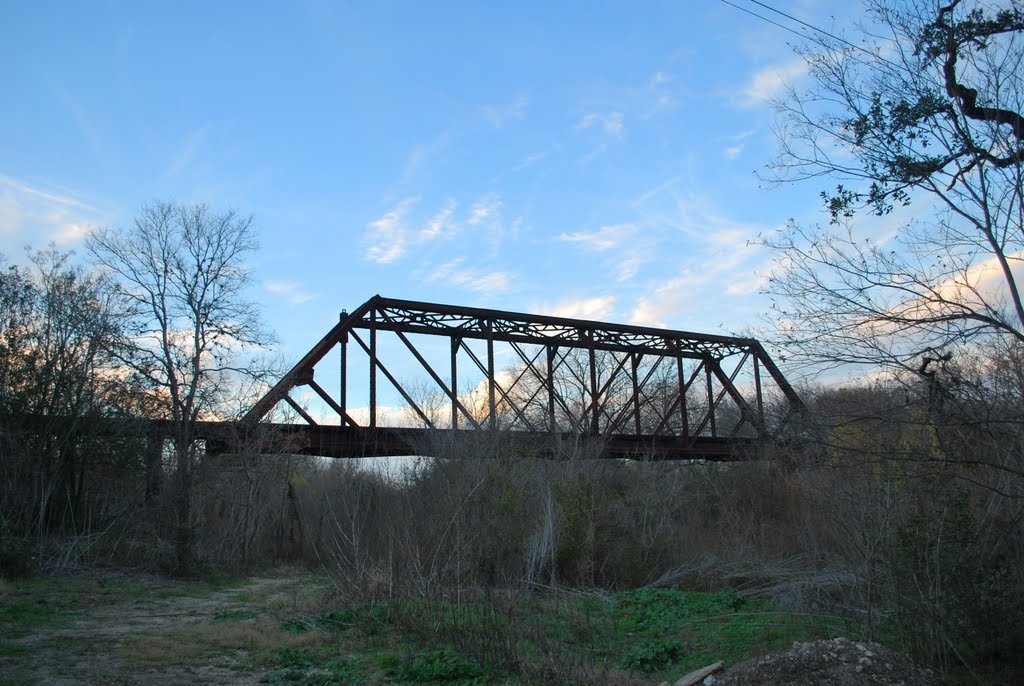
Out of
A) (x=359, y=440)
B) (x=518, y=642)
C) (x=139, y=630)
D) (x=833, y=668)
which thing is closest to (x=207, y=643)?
(x=139, y=630)

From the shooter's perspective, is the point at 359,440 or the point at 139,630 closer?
the point at 139,630

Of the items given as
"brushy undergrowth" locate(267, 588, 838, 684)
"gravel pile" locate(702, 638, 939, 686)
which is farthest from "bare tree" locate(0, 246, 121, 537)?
"gravel pile" locate(702, 638, 939, 686)

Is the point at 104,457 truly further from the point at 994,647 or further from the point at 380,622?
the point at 994,647

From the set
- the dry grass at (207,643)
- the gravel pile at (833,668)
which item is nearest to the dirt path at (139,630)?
the dry grass at (207,643)

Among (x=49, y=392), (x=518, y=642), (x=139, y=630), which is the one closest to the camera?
(x=518, y=642)

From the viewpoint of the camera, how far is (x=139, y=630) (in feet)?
42.4

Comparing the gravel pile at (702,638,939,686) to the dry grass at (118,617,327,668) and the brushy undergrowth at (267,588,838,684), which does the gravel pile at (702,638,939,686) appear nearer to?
the brushy undergrowth at (267,588,838,684)

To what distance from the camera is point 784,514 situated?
27625mm

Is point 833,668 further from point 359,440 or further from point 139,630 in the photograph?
A: point 359,440

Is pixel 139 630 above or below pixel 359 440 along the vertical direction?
below

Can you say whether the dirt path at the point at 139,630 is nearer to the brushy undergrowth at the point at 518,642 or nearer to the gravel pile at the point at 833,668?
the brushy undergrowth at the point at 518,642

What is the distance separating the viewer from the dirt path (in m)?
9.70

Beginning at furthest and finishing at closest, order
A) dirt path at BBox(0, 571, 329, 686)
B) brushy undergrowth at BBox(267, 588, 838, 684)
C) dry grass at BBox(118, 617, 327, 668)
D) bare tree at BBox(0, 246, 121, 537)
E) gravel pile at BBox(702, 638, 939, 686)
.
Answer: bare tree at BBox(0, 246, 121, 537), dry grass at BBox(118, 617, 327, 668), dirt path at BBox(0, 571, 329, 686), brushy undergrowth at BBox(267, 588, 838, 684), gravel pile at BBox(702, 638, 939, 686)

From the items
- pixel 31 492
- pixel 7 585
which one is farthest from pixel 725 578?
pixel 31 492
